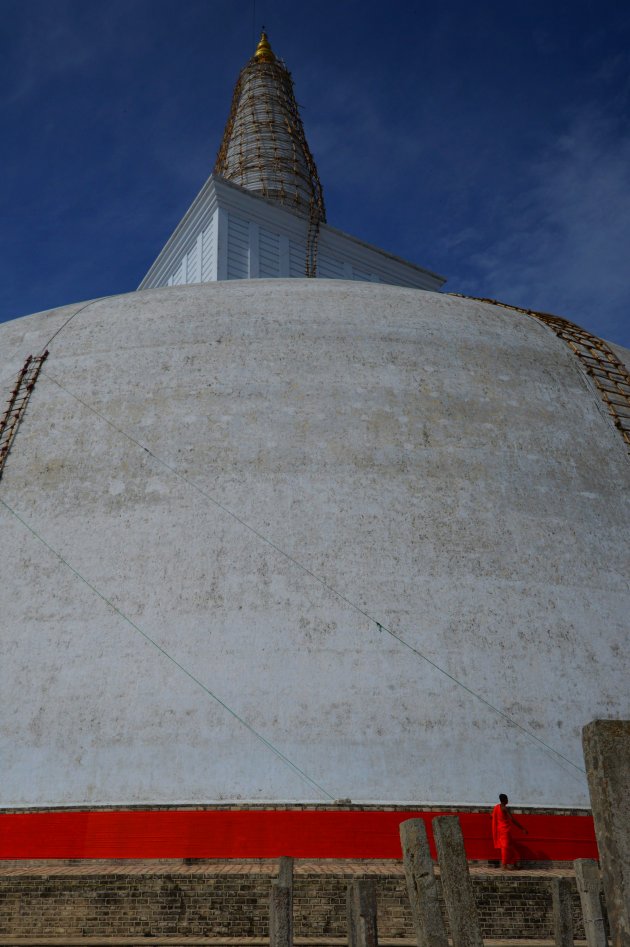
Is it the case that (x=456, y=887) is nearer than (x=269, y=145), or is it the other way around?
(x=456, y=887)

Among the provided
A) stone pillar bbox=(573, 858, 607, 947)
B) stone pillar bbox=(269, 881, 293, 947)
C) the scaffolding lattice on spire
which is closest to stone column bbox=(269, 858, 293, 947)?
stone pillar bbox=(269, 881, 293, 947)

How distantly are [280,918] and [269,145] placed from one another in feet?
57.5

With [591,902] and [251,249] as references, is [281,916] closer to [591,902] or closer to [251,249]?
[591,902]

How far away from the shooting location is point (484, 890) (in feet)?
17.4

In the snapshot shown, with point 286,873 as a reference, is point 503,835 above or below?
above

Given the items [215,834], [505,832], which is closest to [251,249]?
[215,834]

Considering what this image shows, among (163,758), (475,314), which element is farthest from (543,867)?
(475,314)

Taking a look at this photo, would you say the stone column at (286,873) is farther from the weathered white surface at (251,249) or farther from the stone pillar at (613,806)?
the weathered white surface at (251,249)

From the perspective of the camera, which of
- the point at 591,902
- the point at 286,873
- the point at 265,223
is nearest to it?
the point at 286,873

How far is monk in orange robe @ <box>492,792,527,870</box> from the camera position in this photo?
5.83 meters

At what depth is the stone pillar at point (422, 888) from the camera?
3.01 meters

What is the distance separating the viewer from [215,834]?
19.1 ft

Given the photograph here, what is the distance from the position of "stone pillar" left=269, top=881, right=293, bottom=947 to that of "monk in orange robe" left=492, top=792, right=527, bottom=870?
101 inches

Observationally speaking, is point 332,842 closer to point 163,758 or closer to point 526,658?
point 163,758
